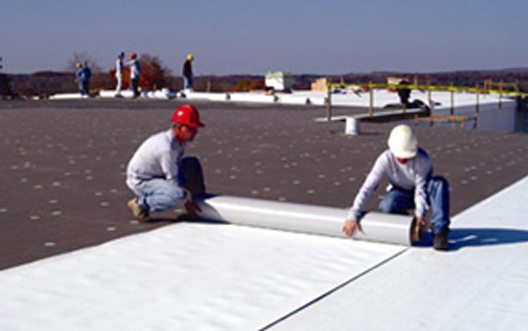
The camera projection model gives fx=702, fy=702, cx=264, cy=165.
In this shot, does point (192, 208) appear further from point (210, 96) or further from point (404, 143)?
point (210, 96)

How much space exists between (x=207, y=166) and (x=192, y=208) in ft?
13.1

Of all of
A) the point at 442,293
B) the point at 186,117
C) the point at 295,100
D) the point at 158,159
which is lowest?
the point at 442,293

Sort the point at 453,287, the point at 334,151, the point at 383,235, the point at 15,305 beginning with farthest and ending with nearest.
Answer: the point at 334,151, the point at 383,235, the point at 453,287, the point at 15,305

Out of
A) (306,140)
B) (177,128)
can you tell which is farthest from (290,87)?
(177,128)

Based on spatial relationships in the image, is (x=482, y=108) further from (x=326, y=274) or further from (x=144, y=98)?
(x=326, y=274)

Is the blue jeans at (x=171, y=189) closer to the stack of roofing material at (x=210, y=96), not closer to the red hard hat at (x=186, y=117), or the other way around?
the red hard hat at (x=186, y=117)

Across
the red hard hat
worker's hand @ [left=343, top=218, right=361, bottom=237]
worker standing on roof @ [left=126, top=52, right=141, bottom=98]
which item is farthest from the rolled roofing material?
worker standing on roof @ [left=126, top=52, right=141, bottom=98]

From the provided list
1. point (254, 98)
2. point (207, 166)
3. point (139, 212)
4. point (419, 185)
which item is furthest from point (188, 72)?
point (419, 185)

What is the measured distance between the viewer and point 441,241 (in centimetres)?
604

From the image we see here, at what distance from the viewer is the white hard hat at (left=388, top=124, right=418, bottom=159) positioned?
228 inches

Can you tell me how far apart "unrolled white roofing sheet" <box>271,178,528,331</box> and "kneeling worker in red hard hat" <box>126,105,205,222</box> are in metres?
2.28

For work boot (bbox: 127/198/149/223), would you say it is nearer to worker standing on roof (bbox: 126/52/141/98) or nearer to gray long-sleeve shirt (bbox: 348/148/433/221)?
gray long-sleeve shirt (bbox: 348/148/433/221)

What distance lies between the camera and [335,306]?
471cm

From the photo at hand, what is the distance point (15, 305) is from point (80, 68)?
2866cm
